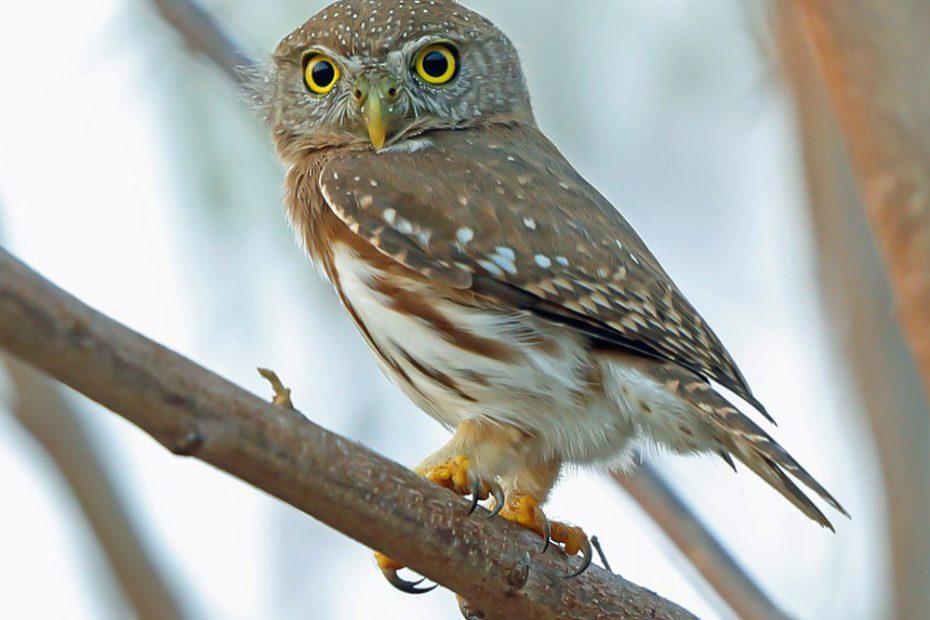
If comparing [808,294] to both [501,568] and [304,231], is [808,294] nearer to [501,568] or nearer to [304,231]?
[304,231]

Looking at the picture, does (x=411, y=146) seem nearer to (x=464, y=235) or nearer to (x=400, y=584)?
(x=464, y=235)

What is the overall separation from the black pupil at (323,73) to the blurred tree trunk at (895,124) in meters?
2.17

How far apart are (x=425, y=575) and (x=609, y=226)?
1899 millimetres

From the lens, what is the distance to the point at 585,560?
4.18m

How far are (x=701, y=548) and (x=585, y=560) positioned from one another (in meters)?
0.62

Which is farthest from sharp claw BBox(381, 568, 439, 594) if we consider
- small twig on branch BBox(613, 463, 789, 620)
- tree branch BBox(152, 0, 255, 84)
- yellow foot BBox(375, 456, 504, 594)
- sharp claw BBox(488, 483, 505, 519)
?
tree branch BBox(152, 0, 255, 84)

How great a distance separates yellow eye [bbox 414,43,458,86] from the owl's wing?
581 mm

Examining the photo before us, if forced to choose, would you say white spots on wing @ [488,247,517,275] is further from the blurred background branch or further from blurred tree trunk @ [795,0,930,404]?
the blurred background branch

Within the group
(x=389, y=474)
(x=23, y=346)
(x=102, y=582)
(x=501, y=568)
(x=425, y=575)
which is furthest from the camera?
(x=102, y=582)

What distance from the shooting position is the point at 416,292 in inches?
181

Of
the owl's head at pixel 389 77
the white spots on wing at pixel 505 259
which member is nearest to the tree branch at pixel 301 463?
the white spots on wing at pixel 505 259

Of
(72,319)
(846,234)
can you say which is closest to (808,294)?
(846,234)

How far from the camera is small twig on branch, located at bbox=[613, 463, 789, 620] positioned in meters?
4.45

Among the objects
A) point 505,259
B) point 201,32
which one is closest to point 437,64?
point 201,32
